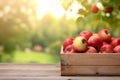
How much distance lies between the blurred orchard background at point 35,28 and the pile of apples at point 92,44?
0.67 meters

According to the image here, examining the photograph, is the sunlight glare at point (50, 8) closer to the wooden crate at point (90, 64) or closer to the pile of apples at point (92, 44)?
the pile of apples at point (92, 44)

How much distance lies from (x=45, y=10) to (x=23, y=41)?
0.83ft

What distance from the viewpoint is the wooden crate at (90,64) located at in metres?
1.31

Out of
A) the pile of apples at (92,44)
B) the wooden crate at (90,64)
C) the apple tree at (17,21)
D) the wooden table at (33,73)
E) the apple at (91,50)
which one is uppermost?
the apple tree at (17,21)

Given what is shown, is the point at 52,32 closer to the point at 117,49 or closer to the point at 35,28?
the point at 35,28

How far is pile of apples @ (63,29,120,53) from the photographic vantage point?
1330 mm

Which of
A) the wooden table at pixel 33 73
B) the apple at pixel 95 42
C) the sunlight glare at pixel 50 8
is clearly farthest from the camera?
the sunlight glare at pixel 50 8

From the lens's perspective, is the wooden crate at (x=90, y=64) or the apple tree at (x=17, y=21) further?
the apple tree at (x=17, y=21)

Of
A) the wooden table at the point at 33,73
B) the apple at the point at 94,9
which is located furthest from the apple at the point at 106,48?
the apple at the point at 94,9

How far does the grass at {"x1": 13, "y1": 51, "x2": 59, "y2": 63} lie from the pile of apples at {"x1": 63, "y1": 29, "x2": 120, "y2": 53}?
72cm

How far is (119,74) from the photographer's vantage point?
4.30ft

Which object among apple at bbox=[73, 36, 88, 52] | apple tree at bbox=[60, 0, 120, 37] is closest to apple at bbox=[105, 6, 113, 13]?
apple tree at bbox=[60, 0, 120, 37]

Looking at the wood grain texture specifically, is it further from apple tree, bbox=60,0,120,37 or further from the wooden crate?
apple tree, bbox=60,0,120,37

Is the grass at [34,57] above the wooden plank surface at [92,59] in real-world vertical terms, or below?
below
